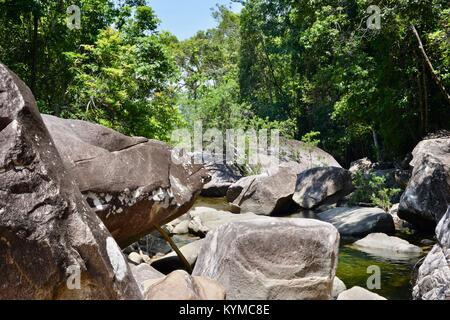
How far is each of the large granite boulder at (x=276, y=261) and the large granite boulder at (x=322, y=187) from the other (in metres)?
11.2

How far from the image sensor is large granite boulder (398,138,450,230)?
427 inches

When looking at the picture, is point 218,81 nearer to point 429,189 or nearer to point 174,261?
point 429,189

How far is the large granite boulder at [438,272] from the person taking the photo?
553 cm

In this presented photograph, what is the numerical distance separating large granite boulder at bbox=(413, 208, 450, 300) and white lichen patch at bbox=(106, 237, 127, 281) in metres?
3.72

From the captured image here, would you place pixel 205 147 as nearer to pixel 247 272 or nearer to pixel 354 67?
pixel 354 67

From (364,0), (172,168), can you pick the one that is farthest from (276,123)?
(172,168)

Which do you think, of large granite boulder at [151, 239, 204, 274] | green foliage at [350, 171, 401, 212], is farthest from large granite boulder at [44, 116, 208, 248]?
green foliage at [350, 171, 401, 212]

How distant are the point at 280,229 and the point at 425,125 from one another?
12928 millimetres

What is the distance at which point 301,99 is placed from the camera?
29094 millimetres

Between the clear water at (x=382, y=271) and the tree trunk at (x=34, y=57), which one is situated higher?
the tree trunk at (x=34, y=57)

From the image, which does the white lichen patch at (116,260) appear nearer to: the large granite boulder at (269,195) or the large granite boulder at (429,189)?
the large granite boulder at (429,189)

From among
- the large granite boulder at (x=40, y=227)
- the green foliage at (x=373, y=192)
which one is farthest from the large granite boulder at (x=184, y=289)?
the green foliage at (x=373, y=192)
